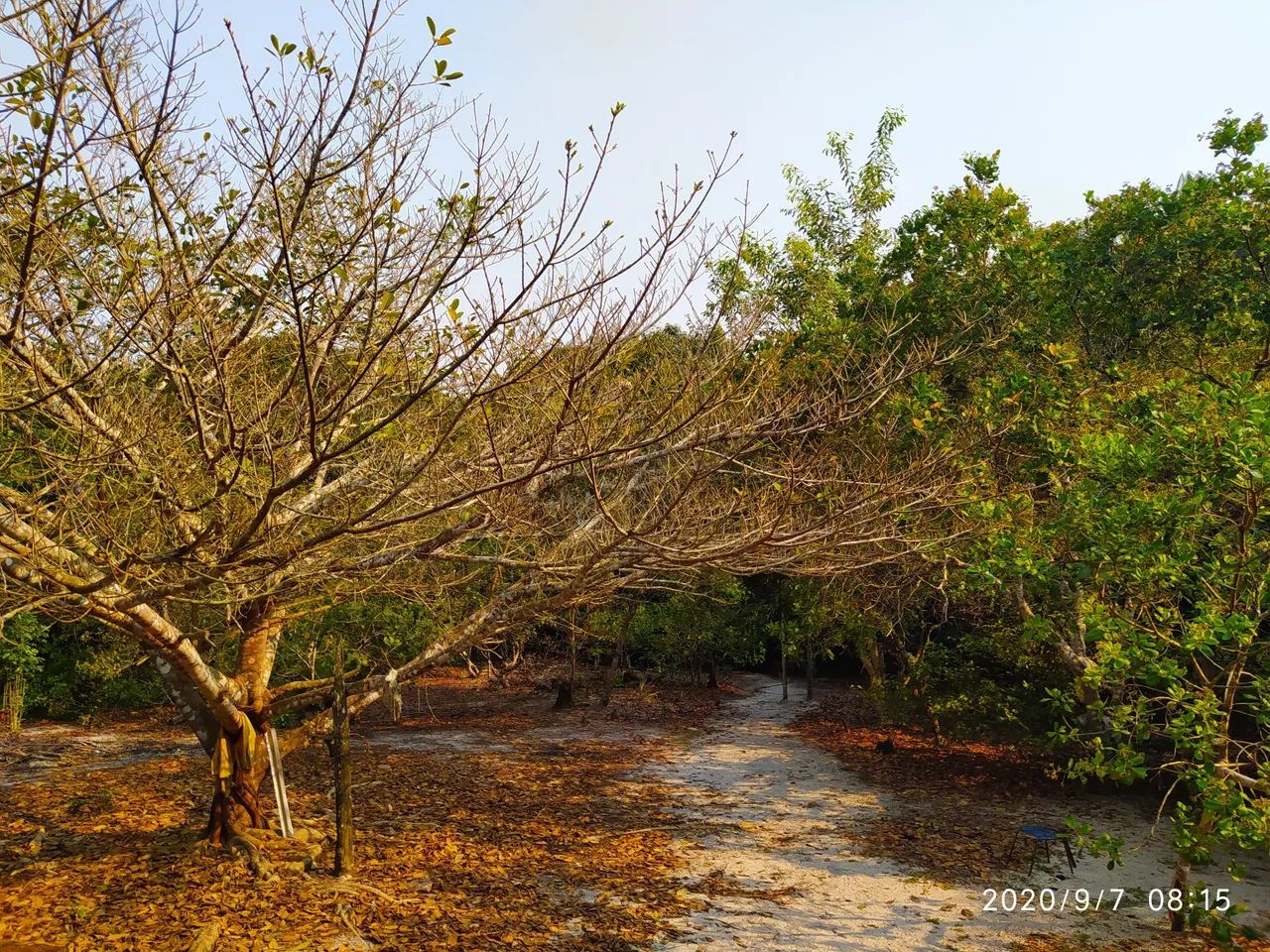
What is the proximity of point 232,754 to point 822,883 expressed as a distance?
4.90m

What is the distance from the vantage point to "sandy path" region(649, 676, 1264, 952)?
5.79 metres

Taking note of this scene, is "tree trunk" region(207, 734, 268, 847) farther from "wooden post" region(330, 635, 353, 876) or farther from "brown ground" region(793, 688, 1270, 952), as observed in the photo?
"brown ground" region(793, 688, 1270, 952)

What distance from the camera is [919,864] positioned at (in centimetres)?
738

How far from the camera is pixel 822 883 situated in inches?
271

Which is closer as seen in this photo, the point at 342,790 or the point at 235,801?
the point at 342,790

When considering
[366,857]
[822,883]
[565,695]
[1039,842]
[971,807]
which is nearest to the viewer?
[366,857]

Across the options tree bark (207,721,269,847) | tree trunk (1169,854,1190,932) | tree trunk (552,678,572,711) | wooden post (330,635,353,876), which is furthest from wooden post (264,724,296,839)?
tree trunk (552,678,572,711)

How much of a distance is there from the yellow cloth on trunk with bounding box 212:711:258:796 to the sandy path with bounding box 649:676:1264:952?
138 inches

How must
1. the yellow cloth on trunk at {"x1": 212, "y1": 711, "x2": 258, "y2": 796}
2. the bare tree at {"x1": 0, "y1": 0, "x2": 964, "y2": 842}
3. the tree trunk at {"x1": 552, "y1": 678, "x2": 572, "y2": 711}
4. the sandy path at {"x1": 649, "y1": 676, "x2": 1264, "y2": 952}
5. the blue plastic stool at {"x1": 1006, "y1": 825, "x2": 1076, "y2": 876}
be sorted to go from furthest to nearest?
the tree trunk at {"x1": 552, "y1": 678, "x2": 572, "y2": 711}
the blue plastic stool at {"x1": 1006, "y1": 825, "x2": 1076, "y2": 876}
the yellow cloth on trunk at {"x1": 212, "y1": 711, "x2": 258, "y2": 796}
the sandy path at {"x1": 649, "y1": 676, "x2": 1264, "y2": 952}
the bare tree at {"x1": 0, "y1": 0, "x2": 964, "y2": 842}

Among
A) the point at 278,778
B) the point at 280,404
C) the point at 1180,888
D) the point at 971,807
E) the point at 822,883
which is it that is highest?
the point at 280,404

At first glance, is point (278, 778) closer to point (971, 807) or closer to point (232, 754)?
point (232, 754)

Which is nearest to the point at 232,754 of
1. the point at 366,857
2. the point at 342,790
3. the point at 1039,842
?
the point at 342,790

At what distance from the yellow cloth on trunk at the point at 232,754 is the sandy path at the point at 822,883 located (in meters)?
3.50

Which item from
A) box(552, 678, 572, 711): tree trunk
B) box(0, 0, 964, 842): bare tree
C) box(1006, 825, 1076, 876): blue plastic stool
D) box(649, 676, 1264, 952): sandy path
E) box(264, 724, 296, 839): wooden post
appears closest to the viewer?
box(0, 0, 964, 842): bare tree
